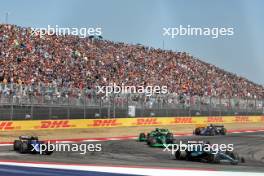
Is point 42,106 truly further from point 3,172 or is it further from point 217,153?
point 3,172

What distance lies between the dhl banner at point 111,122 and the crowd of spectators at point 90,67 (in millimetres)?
1904

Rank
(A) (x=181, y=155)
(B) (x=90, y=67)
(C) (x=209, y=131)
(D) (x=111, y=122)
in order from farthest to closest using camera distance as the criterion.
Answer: (C) (x=209, y=131), (D) (x=111, y=122), (B) (x=90, y=67), (A) (x=181, y=155)

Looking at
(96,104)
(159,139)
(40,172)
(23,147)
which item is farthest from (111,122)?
(40,172)

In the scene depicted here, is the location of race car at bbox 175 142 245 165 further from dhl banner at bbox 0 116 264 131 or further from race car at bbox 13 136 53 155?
dhl banner at bbox 0 116 264 131

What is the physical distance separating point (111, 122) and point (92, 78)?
12.0 ft

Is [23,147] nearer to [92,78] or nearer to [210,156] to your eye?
[210,156]

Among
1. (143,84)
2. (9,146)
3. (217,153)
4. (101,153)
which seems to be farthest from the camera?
(143,84)

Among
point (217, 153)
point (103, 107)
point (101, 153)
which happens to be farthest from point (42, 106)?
point (217, 153)

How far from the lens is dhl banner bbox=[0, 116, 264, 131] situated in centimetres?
2670

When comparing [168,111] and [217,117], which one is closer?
[168,111]

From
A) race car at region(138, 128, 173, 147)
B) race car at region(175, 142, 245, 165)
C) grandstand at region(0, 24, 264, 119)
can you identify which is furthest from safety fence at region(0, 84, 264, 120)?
race car at region(175, 142, 245, 165)

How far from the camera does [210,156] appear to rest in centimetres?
1673

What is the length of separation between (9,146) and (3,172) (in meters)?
14.4

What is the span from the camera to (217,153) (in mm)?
16828
